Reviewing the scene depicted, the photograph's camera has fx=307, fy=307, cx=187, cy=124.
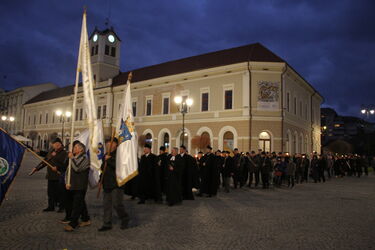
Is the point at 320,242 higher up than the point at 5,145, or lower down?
lower down

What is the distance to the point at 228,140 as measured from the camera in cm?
2695

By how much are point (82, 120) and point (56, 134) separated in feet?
26.6

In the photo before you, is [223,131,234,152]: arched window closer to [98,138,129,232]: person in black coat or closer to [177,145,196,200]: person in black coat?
[177,145,196,200]: person in black coat

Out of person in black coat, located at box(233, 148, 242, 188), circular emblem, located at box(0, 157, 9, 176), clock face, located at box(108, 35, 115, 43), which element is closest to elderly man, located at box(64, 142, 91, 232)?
circular emblem, located at box(0, 157, 9, 176)

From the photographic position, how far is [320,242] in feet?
18.8

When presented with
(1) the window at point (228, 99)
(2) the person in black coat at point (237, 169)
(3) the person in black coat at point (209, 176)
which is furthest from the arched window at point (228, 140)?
(3) the person in black coat at point (209, 176)

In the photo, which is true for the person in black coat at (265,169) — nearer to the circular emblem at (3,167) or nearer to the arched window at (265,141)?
the circular emblem at (3,167)

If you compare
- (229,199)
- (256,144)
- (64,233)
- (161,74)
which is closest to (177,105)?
(161,74)

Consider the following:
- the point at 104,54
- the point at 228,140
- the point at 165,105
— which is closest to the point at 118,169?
the point at 228,140

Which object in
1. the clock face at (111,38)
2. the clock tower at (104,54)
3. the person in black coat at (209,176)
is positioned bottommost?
the person in black coat at (209,176)

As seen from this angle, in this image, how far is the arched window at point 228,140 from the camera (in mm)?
26720

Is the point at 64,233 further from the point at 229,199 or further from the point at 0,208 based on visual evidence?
the point at 229,199

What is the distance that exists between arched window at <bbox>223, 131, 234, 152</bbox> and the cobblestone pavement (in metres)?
16.6

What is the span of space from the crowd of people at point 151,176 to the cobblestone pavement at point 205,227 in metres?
0.39
